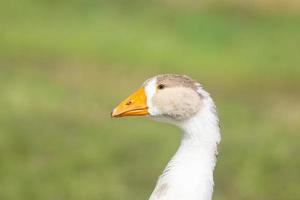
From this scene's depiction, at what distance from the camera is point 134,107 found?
23.3 feet

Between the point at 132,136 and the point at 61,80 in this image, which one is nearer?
the point at 132,136

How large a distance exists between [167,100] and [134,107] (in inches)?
9.8

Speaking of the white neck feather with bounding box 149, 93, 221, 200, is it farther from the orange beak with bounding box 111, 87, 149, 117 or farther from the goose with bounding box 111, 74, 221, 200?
the orange beak with bounding box 111, 87, 149, 117

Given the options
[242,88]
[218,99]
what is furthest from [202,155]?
[242,88]

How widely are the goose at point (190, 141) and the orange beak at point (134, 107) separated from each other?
12 cm

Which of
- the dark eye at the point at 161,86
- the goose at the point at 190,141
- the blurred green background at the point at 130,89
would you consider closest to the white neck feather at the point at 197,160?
the goose at the point at 190,141

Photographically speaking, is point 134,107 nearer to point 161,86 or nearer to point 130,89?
point 161,86

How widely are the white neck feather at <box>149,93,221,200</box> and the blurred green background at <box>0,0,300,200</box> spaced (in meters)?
5.12

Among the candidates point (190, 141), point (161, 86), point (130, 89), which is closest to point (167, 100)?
point (161, 86)

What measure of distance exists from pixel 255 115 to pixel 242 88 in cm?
298

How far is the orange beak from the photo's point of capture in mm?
7102

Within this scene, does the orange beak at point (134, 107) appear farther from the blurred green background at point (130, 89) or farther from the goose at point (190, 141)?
the blurred green background at point (130, 89)

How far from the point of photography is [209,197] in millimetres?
6871

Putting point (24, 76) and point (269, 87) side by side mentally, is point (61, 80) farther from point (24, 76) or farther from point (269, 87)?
point (269, 87)
